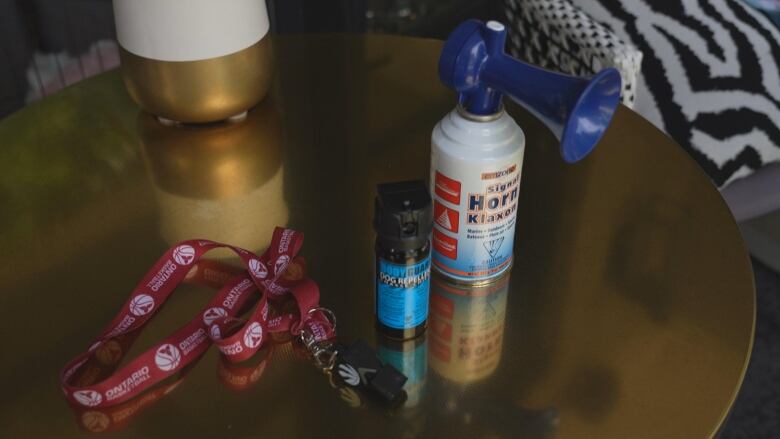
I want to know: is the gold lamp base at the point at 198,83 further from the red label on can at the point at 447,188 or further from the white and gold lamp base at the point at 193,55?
the red label on can at the point at 447,188

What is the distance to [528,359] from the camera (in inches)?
24.0

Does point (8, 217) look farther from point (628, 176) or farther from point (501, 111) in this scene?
point (628, 176)

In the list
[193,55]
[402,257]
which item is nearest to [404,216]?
[402,257]

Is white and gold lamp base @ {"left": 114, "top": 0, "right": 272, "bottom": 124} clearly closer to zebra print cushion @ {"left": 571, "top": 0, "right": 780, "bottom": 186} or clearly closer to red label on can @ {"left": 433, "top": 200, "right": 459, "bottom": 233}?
red label on can @ {"left": 433, "top": 200, "right": 459, "bottom": 233}

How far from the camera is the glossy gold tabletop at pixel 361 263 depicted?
0.57 metres

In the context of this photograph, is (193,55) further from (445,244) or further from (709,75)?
(709,75)

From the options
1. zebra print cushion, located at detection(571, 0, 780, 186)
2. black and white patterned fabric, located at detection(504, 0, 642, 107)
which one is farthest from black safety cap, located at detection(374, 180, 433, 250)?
zebra print cushion, located at detection(571, 0, 780, 186)

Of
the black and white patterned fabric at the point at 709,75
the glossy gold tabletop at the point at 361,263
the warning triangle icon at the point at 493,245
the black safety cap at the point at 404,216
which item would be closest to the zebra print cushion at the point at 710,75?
the black and white patterned fabric at the point at 709,75

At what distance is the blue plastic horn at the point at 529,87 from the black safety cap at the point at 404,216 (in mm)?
81

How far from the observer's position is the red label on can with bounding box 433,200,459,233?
619 millimetres

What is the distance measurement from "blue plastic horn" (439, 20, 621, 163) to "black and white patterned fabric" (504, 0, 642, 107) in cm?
47

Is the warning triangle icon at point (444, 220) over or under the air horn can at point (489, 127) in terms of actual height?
under

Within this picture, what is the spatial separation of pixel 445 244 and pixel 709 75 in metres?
0.66

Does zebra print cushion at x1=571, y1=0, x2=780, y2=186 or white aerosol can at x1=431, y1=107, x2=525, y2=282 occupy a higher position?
white aerosol can at x1=431, y1=107, x2=525, y2=282
